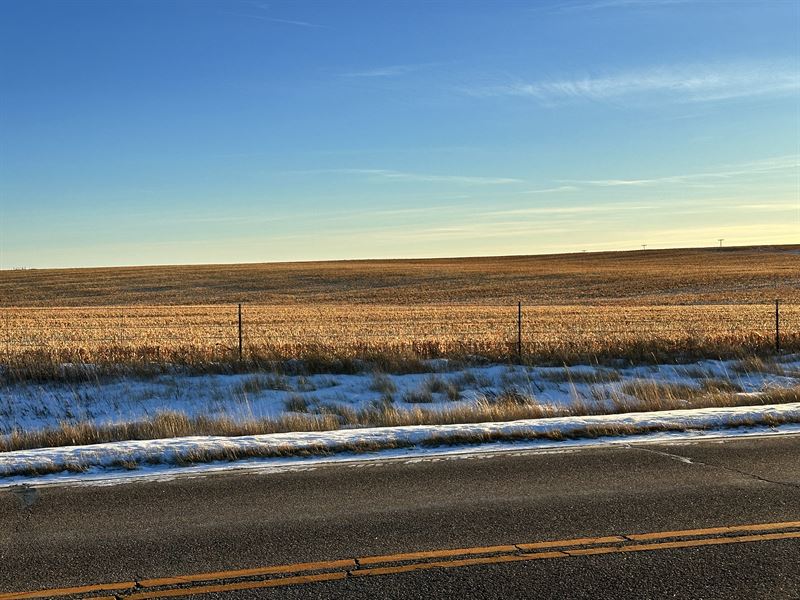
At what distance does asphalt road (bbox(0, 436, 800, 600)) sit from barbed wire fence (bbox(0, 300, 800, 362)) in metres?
8.35

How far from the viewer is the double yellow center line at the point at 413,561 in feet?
15.4

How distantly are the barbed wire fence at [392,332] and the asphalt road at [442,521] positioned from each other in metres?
8.35

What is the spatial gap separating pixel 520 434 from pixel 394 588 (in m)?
4.44

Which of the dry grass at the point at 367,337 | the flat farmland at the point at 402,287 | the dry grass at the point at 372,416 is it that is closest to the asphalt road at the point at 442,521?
the dry grass at the point at 372,416

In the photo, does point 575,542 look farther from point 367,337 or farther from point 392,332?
point 392,332

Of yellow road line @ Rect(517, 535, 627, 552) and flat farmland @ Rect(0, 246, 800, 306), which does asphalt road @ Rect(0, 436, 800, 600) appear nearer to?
yellow road line @ Rect(517, 535, 627, 552)

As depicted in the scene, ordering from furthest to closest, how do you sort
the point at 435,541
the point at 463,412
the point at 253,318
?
the point at 253,318 → the point at 463,412 → the point at 435,541

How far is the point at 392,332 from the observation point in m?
24.6

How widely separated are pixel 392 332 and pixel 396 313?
29.1ft

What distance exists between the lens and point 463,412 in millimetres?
10336

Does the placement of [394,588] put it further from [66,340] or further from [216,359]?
[66,340]

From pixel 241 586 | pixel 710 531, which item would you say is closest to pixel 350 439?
pixel 241 586

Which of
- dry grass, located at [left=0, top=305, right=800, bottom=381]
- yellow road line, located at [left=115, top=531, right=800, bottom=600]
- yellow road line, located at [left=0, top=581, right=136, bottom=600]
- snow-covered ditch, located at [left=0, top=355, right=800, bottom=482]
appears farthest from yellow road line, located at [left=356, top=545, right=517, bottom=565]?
dry grass, located at [left=0, top=305, right=800, bottom=381]

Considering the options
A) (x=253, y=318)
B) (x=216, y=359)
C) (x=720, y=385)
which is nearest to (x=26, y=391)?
(x=216, y=359)
